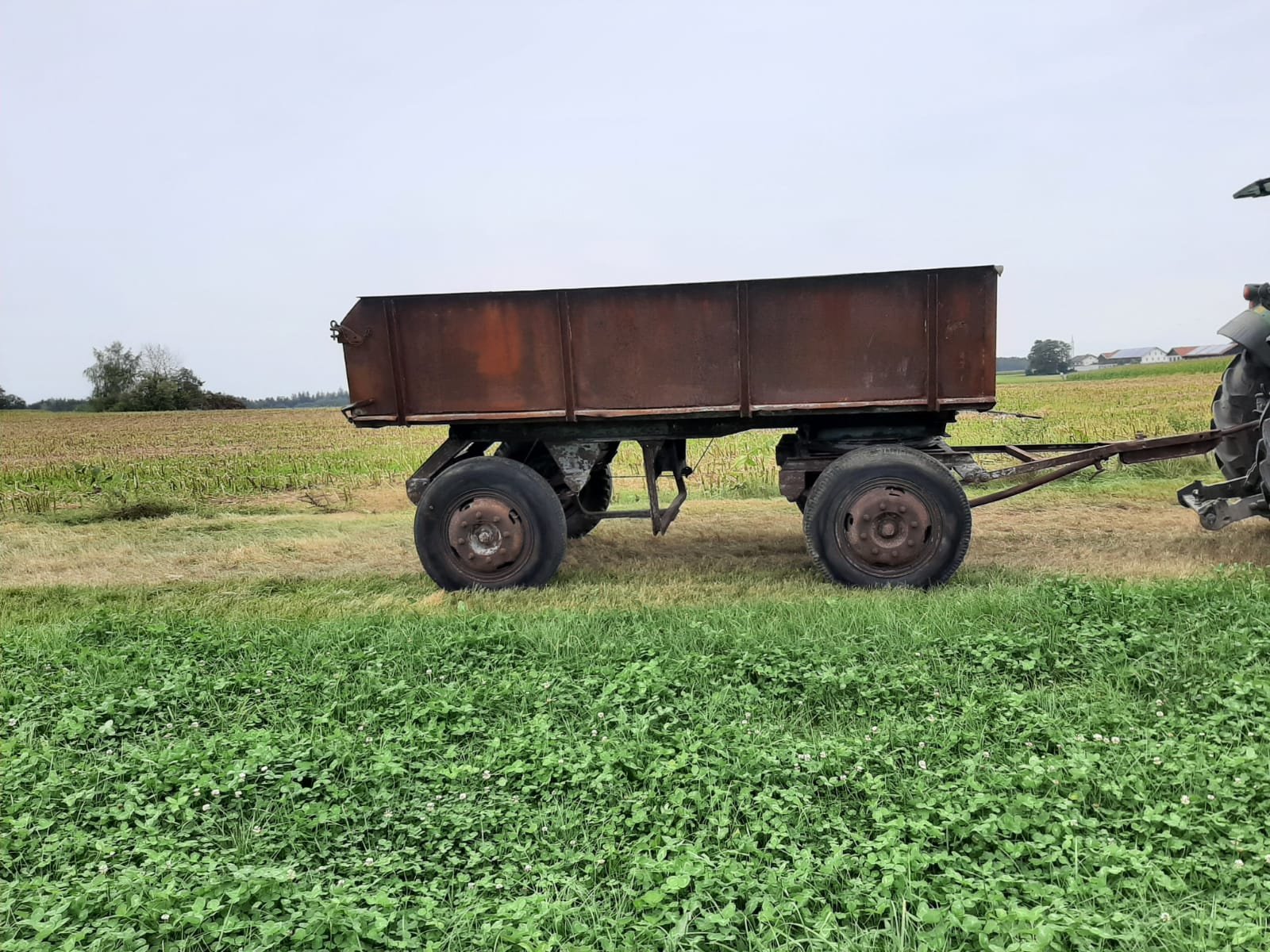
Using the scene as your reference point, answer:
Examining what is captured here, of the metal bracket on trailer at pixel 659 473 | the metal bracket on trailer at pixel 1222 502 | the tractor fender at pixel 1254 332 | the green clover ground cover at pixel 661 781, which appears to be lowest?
the green clover ground cover at pixel 661 781

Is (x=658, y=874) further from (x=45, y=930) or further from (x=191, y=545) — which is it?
(x=191, y=545)

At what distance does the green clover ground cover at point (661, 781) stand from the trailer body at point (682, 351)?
6.16 ft

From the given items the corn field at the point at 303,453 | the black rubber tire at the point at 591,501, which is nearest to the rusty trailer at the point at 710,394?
the black rubber tire at the point at 591,501

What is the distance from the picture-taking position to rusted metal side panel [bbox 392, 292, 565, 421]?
6465mm

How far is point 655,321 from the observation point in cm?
639

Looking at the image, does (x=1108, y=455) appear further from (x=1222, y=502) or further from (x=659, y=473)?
(x=659, y=473)

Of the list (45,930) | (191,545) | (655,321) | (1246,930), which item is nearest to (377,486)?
(191,545)

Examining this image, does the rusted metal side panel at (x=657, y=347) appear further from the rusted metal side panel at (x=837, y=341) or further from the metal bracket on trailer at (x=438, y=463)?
the metal bracket on trailer at (x=438, y=463)

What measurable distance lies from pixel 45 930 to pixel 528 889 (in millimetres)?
1604

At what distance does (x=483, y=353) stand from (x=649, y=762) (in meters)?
3.98

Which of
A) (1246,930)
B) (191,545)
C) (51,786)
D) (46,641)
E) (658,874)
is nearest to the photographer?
(1246,930)

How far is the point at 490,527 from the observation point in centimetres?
654

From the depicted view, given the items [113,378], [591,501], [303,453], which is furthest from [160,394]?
[591,501]

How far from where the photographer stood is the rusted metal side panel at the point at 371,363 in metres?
6.57
